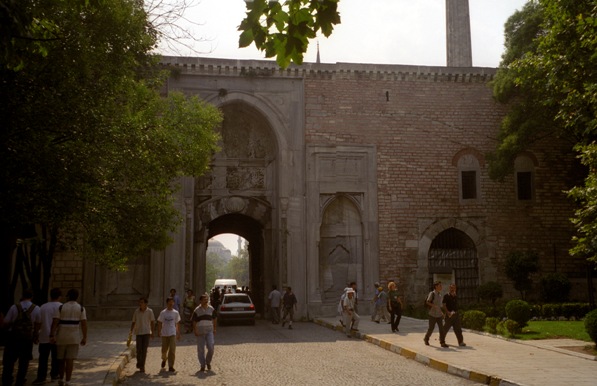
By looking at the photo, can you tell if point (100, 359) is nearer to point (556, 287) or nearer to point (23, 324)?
point (23, 324)

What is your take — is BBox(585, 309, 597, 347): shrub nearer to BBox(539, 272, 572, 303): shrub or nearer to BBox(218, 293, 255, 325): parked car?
BBox(539, 272, 572, 303): shrub

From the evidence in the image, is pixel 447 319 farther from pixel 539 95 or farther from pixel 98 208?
pixel 539 95

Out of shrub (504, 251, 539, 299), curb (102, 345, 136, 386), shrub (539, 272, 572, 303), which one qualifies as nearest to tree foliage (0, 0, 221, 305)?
curb (102, 345, 136, 386)

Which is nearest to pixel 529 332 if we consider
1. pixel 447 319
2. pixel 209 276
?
pixel 447 319

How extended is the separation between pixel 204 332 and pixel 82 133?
420cm

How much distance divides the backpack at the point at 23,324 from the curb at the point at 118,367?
1.36 m

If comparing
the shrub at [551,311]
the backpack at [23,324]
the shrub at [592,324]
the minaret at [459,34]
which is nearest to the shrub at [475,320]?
the shrub at [551,311]

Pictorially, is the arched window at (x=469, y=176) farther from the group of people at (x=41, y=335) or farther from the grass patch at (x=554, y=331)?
the group of people at (x=41, y=335)

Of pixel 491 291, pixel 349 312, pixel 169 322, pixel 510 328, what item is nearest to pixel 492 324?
pixel 510 328

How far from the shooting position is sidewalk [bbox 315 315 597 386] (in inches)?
354

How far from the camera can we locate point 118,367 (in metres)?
10.6

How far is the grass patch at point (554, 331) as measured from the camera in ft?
47.5

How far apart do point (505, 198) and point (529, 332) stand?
9.27 meters

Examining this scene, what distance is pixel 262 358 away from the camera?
12398mm
